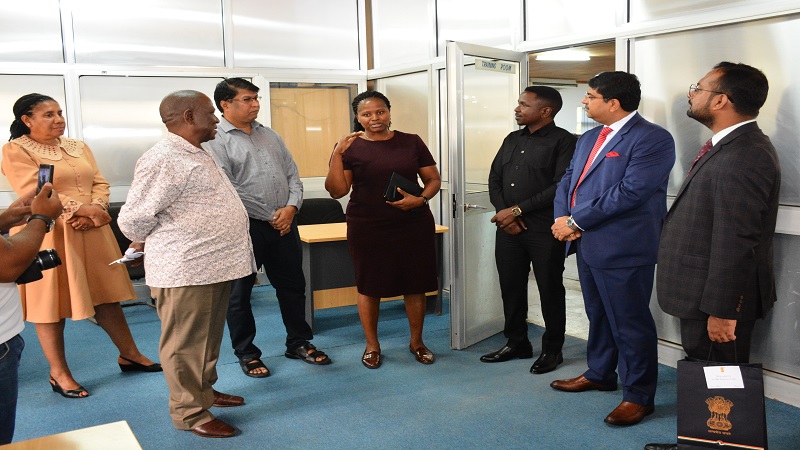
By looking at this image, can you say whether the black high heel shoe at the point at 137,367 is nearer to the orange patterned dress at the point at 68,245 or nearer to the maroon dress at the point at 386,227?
the orange patterned dress at the point at 68,245

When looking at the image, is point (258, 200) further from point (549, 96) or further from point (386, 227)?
point (549, 96)

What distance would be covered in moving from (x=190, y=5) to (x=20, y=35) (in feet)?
4.67

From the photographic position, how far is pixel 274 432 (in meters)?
3.14

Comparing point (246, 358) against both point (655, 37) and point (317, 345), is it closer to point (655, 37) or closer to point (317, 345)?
point (317, 345)

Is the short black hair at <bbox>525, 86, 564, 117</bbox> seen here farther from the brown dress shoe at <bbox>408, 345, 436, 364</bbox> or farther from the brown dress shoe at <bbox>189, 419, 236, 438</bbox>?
the brown dress shoe at <bbox>189, 419, 236, 438</bbox>

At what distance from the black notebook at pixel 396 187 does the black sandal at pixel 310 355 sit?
1.06 m

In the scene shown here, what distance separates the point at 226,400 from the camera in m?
3.47

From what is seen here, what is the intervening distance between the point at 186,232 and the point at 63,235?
49.0 inches

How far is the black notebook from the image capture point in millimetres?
3766

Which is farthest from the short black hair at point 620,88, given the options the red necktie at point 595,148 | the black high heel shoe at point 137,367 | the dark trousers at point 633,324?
the black high heel shoe at point 137,367

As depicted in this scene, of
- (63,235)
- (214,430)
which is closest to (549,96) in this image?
(214,430)

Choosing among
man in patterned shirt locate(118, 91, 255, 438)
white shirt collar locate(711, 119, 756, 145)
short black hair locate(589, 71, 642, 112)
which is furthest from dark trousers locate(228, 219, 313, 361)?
white shirt collar locate(711, 119, 756, 145)

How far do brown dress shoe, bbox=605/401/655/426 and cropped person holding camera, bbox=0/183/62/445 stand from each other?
2.38 m

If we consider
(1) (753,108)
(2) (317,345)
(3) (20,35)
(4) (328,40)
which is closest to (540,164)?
(1) (753,108)
